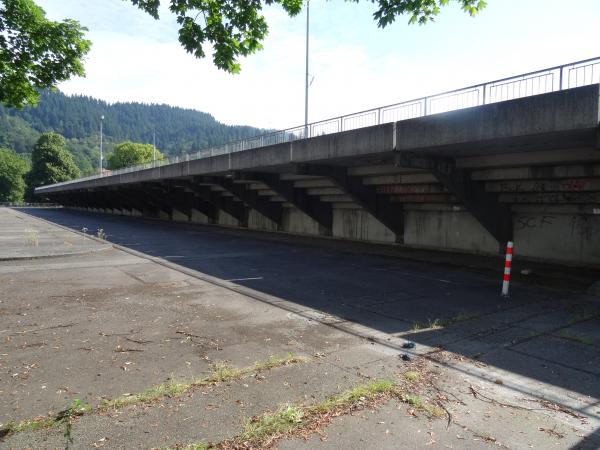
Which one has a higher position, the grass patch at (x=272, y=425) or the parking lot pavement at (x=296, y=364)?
the grass patch at (x=272, y=425)

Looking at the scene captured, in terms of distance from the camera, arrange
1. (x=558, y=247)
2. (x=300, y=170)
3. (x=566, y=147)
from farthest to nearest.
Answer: (x=300, y=170), (x=558, y=247), (x=566, y=147)

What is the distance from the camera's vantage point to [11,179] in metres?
120

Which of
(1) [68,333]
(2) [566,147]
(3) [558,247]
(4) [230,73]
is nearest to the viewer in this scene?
(1) [68,333]

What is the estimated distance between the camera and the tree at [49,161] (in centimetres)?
10956

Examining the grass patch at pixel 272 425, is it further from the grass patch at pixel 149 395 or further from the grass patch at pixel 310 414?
the grass patch at pixel 149 395

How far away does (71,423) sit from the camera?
380 centimetres

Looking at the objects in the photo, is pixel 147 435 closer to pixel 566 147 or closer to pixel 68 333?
pixel 68 333

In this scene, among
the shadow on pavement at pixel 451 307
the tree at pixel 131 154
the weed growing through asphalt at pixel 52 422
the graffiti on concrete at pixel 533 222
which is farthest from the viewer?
the tree at pixel 131 154

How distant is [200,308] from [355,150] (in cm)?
979

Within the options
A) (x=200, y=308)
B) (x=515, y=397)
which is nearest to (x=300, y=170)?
(x=200, y=308)

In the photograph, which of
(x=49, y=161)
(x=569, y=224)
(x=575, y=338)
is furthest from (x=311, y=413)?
(x=49, y=161)

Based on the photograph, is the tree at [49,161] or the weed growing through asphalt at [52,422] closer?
the weed growing through asphalt at [52,422]

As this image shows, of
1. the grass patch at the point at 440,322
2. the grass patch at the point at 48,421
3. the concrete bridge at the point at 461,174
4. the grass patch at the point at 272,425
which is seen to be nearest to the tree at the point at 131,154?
the concrete bridge at the point at 461,174

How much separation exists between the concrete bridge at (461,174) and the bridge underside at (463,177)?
37 mm
